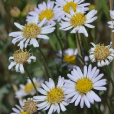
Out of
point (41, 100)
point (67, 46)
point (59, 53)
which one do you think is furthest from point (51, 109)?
point (67, 46)

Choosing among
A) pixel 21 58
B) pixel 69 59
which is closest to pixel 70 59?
pixel 69 59

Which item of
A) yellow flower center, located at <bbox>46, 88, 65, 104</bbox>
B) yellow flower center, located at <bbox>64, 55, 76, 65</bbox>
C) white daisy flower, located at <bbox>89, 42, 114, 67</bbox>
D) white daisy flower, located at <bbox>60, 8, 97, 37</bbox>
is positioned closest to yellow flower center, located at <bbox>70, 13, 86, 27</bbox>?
white daisy flower, located at <bbox>60, 8, 97, 37</bbox>

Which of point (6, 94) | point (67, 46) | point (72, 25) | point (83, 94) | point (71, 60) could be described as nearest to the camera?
point (83, 94)

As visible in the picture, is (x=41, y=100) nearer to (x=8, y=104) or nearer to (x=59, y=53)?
(x=59, y=53)

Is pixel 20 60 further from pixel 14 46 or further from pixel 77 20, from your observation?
pixel 14 46

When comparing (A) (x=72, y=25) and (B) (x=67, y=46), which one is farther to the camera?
(B) (x=67, y=46)

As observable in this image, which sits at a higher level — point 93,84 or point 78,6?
point 78,6

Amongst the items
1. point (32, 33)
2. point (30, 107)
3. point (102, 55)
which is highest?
point (32, 33)

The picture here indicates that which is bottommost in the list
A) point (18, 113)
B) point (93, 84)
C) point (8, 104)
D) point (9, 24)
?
point (8, 104)
